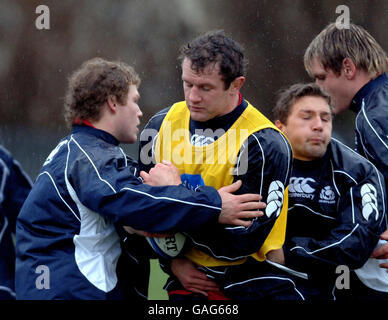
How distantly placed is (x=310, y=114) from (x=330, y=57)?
1.56 ft

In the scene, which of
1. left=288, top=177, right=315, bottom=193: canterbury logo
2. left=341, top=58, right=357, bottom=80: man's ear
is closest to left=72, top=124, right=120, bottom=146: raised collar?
left=288, top=177, right=315, bottom=193: canterbury logo

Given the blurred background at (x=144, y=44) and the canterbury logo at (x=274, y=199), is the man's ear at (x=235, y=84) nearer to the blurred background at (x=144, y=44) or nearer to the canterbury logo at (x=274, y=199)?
the canterbury logo at (x=274, y=199)

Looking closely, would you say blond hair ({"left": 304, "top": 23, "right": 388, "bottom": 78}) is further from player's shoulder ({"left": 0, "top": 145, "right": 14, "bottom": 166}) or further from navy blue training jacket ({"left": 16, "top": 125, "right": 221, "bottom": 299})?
player's shoulder ({"left": 0, "top": 145, "right": 14, "bottom": 166})

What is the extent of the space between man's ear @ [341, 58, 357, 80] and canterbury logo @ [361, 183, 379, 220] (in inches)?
30.1

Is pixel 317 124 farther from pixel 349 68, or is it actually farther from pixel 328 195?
pixel 349 68

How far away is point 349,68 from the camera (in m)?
3.46

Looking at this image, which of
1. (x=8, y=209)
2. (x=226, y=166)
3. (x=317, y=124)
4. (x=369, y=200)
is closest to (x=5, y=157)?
(x=8, y=209)

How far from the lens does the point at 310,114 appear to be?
3.19 meters

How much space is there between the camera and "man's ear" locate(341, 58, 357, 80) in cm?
346

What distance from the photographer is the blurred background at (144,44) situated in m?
9.25

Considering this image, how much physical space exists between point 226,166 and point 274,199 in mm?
261

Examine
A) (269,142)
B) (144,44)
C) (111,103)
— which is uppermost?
(144,44)

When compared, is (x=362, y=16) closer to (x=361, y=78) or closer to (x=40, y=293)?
(x=361, y=78)
